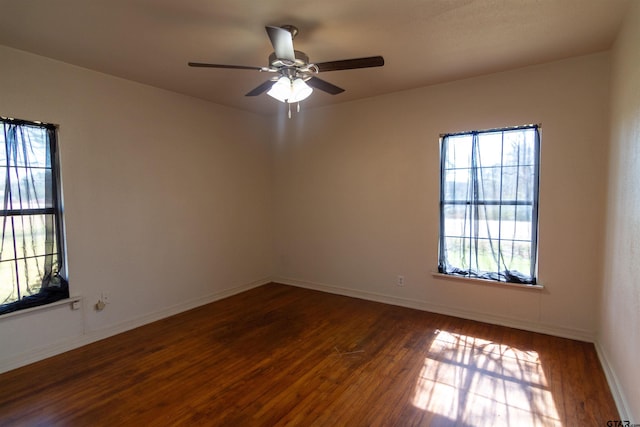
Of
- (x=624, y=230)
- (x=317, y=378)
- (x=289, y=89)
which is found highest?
(x=289, y=89)

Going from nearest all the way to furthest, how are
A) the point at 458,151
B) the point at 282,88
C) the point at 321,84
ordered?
the point at 282,88 → the point at 321,84 → the point at 458,151

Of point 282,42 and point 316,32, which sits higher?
point 316,32

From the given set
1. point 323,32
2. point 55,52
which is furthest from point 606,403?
point 55,52

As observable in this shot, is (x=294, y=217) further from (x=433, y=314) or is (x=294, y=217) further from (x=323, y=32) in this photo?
(x=323, y=32)

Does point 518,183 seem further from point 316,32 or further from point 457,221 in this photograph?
point 316,32

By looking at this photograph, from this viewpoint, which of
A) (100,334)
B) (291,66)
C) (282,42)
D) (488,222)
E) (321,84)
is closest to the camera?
(282,42)

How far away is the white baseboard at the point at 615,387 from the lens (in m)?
2.00

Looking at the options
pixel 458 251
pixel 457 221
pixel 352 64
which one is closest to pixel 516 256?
pixel 458 251

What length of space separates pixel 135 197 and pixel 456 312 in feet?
12.6

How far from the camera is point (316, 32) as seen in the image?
8.06 feet

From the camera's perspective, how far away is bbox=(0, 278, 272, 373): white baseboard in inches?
107

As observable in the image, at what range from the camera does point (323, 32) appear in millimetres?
2455

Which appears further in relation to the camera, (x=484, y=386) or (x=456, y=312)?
(x=456, y=312)

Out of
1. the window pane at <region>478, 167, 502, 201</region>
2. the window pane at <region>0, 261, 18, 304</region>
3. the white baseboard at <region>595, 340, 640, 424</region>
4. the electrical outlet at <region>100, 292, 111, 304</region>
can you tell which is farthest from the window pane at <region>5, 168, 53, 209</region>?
the white baseboard at <region>595, 340, 640, 424</region>
